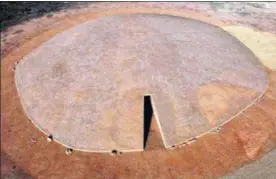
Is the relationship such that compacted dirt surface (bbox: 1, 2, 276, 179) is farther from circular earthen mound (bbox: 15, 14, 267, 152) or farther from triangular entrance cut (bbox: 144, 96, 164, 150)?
circular earthen mound (bbox: 15, 14, 267, 152)

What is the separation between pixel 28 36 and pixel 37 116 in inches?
455

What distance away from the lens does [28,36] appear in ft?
85.4

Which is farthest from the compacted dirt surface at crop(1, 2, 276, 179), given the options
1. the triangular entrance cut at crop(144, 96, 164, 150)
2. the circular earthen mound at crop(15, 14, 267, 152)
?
the circular earthen mound at crop(15, 14, 267, 152)

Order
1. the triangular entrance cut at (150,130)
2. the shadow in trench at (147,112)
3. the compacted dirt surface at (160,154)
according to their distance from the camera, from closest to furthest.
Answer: the compacted dirt surface at (160,154)
the triangular entrance cut at (150,130)
the shadow in trench at (147,112)

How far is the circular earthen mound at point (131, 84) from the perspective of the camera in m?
16.0

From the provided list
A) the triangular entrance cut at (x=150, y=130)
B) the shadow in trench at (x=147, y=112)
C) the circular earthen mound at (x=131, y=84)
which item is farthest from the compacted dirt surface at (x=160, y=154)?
the circular earthen mound at (x=131, y=84)

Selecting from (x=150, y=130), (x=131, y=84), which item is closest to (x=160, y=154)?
(x=150, y=130)

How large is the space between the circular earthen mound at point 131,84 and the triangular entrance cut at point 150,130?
1.56 ft

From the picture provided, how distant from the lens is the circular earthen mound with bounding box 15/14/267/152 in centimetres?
1602

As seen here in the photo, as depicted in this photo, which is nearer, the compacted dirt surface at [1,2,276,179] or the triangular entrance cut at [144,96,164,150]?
the compacted dirt surface at [1,2,276,179]

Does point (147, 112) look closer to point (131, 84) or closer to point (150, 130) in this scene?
point (150, 130)

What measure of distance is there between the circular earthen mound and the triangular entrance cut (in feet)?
1.56

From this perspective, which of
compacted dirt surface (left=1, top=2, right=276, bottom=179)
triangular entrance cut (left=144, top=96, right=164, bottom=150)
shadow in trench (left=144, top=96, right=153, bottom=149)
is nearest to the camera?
compacted dirt surface (left=1, top=2, right=276, bottom=179)

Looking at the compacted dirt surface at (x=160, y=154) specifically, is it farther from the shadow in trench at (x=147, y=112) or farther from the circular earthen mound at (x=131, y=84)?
the circular earthen mound at (x=131, y=84)
